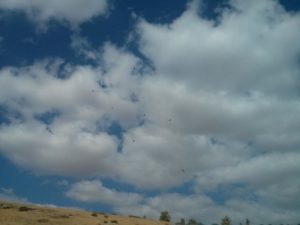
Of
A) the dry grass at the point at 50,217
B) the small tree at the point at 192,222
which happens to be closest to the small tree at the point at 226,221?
the small tree at the point at 192,222

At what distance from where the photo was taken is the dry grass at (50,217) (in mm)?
69250

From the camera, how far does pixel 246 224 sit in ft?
414

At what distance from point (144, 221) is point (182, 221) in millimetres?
21748

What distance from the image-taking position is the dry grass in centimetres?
6925

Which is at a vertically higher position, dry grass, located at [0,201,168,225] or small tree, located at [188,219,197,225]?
small tree, located at [188,219,197,225]

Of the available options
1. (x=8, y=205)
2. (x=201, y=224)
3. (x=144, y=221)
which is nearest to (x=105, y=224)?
(x=144, y=221)

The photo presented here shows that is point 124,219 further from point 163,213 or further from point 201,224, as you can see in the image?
point 201,224

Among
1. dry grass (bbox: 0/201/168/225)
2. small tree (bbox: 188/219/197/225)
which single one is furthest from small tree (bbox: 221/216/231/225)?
dry grass (bbox: 0/201/168/225)

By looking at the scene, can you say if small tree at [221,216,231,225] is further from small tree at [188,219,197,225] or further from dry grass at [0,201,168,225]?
dry grass at [0,201,168,225]

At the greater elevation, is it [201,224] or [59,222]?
[201,224]

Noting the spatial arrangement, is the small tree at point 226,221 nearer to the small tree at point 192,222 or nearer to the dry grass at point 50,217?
A: the small tree at point 192,222

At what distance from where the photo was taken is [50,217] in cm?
7544

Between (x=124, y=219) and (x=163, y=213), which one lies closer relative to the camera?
(x=124, y=219)

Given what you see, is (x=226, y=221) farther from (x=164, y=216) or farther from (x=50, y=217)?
(x=50, y=217)
